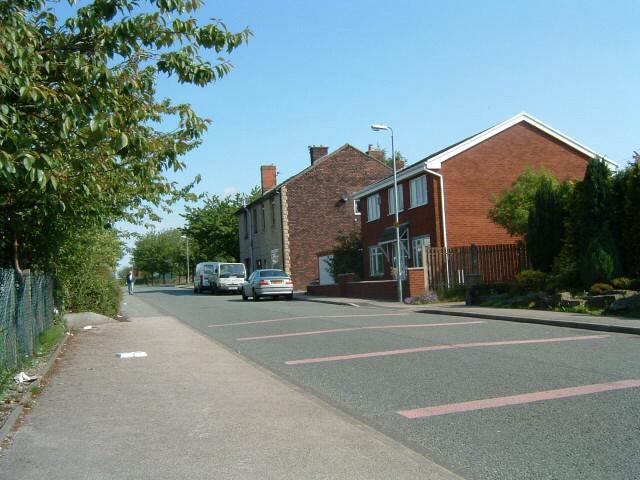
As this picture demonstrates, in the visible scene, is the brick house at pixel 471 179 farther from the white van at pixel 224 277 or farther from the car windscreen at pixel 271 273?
the white van at pixel 224 277

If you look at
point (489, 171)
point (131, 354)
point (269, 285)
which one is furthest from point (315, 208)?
point (131, 354)

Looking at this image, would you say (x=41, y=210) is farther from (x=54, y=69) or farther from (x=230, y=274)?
(x=230, y=274)

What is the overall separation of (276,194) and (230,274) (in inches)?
267

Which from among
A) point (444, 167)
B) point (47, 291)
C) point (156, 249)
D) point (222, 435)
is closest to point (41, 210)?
point (47, 291)

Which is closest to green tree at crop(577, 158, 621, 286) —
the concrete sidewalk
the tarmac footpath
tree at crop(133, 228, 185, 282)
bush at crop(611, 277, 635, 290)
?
bush at crop(611, 277, 635, 290)

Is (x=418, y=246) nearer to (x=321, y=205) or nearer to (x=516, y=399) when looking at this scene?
(x=321, y=205)

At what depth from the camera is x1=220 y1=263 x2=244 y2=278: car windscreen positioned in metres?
44.1

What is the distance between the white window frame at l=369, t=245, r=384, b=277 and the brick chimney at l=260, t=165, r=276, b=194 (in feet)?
64.8

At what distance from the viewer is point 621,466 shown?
16.3ft

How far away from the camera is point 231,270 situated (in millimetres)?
44531

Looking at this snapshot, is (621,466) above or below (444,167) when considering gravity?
below

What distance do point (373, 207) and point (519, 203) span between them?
13.6m

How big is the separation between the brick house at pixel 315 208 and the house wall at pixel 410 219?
756 centimetres

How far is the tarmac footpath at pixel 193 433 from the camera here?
516 cm
